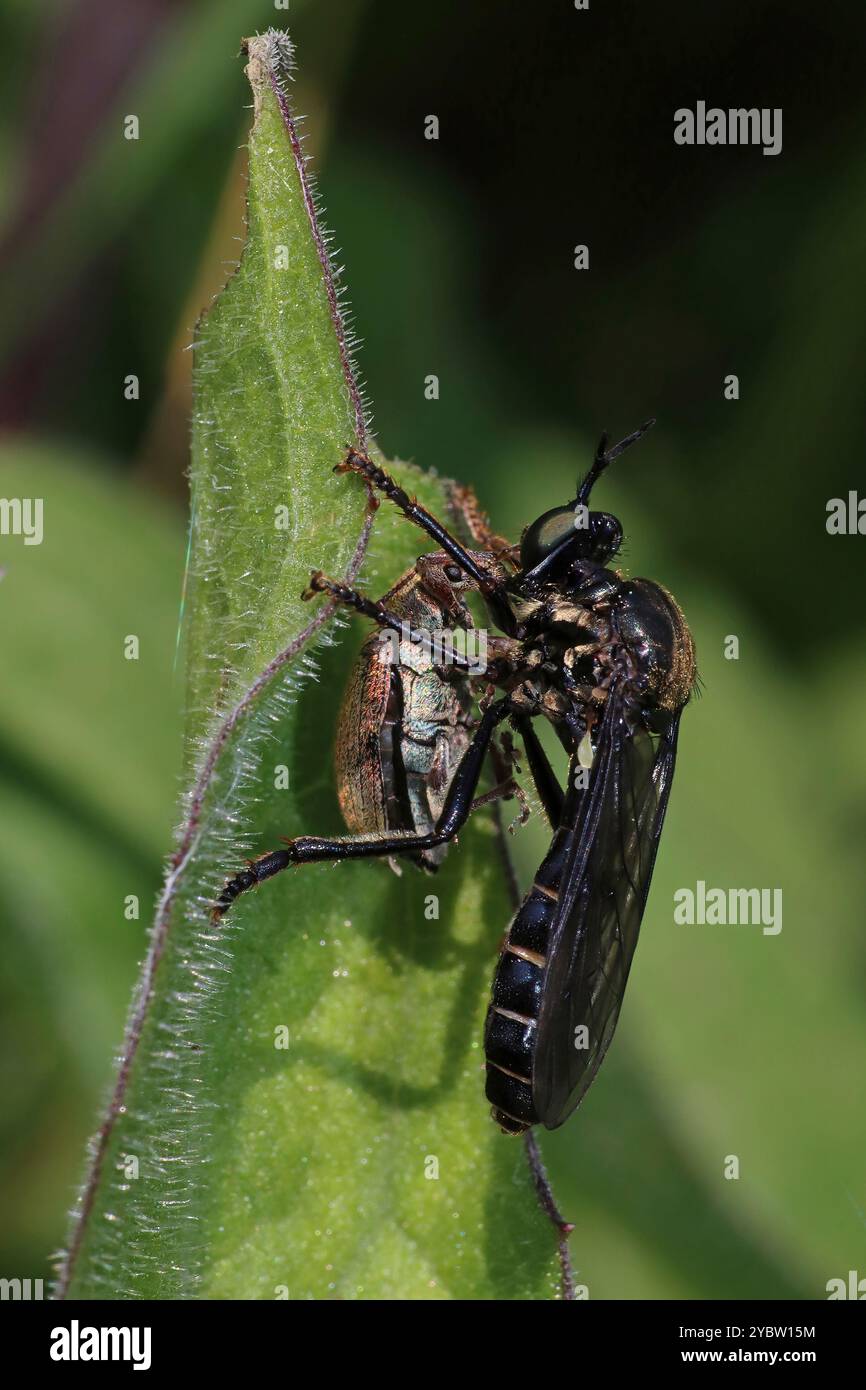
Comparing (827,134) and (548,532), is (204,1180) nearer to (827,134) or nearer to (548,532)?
(548,532)

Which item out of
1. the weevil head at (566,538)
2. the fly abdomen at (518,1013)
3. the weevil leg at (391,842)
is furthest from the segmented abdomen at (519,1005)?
the weevil head at (566,538)

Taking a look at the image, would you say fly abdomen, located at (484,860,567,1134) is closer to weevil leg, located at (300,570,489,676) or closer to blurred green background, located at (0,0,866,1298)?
weevil leg, located at (300,570,489,676)

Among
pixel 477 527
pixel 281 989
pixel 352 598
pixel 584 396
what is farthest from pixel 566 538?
pixel 584 396

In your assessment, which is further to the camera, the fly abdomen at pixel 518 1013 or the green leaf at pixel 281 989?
the fly abdomen at pixel 518 1013

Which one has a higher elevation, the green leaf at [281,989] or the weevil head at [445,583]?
the weevil head at [445,583]

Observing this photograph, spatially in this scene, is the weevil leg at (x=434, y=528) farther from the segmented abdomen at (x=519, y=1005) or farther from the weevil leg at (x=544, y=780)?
the segmented abdomen at (x=519, y=1005)
